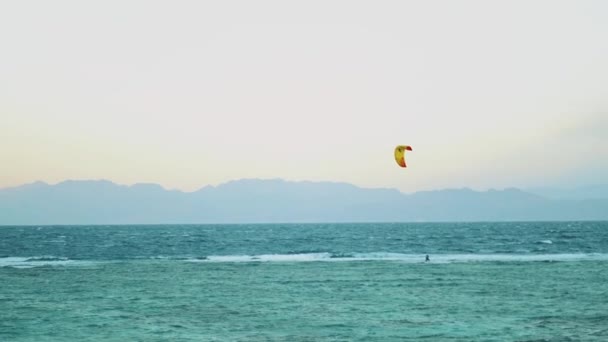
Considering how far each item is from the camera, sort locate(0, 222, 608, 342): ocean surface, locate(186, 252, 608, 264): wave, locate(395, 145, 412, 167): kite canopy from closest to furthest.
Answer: locate(0, 222, 608, 342): ocean surface, locate(395, 145, 412, 167): kite canopy, locate(186, 252, 608, 264): wave

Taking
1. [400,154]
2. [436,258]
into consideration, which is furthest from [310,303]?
[436,258]

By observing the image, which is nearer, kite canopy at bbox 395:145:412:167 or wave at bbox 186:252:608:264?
kite canopy at bbox 395:145:412:167

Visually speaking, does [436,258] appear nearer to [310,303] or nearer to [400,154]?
[400,154]

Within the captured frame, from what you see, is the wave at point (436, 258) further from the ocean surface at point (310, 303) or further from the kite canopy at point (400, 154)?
→ the kite canopy at point (400, 154)

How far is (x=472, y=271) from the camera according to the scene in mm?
45625

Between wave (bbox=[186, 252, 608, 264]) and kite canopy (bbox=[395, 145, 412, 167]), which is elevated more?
kite canopy (bbox=[395, 145, 412, 167])

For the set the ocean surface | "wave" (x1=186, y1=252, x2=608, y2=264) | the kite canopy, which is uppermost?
the kite canopy

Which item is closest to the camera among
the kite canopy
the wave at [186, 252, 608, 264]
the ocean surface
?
the ocean surface

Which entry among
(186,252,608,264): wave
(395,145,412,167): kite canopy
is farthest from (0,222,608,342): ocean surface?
(395,145,412,167): kite canopy

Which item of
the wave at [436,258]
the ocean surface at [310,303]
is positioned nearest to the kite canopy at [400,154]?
the ocean surface at [310,303]

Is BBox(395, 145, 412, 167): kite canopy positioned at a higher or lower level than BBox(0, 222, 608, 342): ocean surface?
higher

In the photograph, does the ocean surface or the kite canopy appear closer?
the ocean surface

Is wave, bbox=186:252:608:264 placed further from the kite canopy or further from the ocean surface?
the kite canopy

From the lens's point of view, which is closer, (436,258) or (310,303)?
(310,303)
